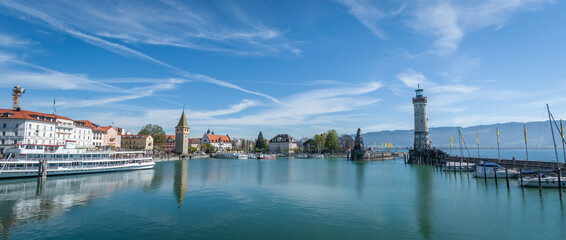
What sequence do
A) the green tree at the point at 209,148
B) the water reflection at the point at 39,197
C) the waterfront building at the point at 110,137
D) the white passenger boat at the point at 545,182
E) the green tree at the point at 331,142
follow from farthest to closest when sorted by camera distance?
the green tree at the point at 331,142, the green tree at the point at 209,148, the waterfront building at the point at 110,137, the white passenger boat at the point at 545,182, the water reflection at the point at 39,197

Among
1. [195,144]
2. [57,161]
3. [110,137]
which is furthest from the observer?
[195,144]

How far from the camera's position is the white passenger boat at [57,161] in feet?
158

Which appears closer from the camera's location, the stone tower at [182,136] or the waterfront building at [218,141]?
the stone tower at [182,136]

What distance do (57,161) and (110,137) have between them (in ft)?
242

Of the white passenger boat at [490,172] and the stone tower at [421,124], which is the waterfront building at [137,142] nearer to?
the stone tower at [421,124]

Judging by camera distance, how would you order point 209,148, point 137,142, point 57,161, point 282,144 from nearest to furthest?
point 57,161 → point 137,142 → point 209,148 → point 282,144

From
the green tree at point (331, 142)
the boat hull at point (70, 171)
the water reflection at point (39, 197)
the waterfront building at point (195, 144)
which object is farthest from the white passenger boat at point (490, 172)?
the waterfront building at point (195, 144)

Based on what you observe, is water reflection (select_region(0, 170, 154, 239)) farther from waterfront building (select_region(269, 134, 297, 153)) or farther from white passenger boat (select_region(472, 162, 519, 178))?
waterfront building (select_region(269, 134, 297, 153))

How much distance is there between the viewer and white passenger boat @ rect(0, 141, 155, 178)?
48.1 m

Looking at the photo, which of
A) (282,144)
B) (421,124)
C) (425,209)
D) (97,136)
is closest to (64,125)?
(97,136)

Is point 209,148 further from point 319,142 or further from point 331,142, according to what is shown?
point 331,142

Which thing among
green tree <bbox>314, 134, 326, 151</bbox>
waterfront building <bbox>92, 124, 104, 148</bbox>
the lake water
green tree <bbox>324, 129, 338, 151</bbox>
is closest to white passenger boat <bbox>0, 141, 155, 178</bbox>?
the lake water

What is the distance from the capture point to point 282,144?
18888 centimetres

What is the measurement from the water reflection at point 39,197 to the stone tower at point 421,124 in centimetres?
8797
